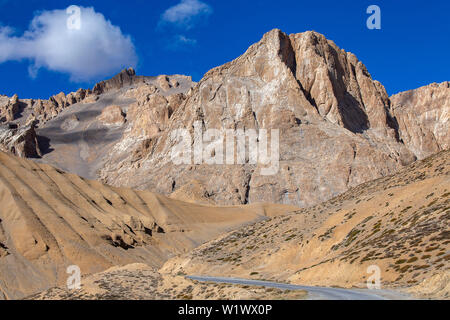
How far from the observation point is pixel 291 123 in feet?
402

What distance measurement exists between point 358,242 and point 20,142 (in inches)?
6749

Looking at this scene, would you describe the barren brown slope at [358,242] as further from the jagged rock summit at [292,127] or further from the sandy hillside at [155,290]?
the jagged rock summit at [292,127]

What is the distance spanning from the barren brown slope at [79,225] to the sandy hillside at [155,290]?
24830 millimetres

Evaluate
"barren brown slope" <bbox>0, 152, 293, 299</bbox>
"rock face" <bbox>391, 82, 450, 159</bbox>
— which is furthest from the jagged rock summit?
"barren brown slope" <bbox>0, 152, 293, 299</bbox>

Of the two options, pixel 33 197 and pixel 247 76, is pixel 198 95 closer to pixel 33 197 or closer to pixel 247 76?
pixel 247 76

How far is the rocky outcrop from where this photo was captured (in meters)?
182

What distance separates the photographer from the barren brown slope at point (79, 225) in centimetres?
5653

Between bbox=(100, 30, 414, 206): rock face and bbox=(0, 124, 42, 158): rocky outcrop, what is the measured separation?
4828 centimetres

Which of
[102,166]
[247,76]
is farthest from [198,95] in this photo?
[102,166]

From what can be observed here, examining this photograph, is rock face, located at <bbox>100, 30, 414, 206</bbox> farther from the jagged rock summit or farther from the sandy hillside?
the sandy hillside

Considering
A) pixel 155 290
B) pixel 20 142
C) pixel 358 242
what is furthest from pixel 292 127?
pixel 20 142

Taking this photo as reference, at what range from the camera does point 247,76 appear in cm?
13500

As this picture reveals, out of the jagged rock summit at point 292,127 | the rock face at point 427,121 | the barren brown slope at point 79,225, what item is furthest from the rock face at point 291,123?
the barren brown slope at point 79,225

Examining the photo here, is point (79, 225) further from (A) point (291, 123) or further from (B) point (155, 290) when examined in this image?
(A) point (291, 123)
